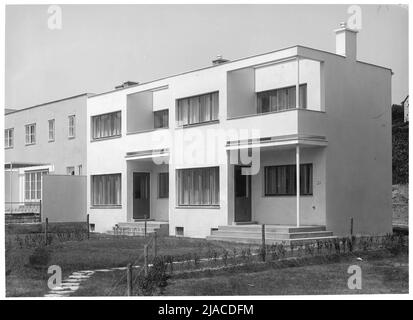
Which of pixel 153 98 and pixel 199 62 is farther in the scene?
pixel 153 98

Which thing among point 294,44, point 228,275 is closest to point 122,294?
point 228,275

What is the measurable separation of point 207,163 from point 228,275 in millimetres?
10144

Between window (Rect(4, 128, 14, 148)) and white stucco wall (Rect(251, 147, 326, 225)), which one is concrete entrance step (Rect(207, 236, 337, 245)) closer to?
white stucco wall (Rect(251, 147, 326, 225))

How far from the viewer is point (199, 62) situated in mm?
23062

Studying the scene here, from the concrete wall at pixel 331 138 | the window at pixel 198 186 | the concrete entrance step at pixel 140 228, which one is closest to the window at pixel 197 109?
the concrete wall at pixel 331 138

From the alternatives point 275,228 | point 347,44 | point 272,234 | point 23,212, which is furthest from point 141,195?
point 347,44

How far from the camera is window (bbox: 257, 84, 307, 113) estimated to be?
22.9 metres

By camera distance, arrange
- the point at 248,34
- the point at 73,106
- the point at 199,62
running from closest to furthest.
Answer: the point at 248,34
the point at 199,62
the point at 73,106

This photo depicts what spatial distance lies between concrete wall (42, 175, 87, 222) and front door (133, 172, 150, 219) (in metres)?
2.42

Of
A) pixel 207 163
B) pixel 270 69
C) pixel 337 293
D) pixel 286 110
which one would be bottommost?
pixel 337 293

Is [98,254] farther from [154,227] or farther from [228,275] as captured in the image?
[154,227]

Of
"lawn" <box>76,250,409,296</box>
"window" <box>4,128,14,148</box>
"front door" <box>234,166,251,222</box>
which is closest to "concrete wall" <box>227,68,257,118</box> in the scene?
"front door" <box>234,166,251,222</box>

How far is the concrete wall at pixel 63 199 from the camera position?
29016 mm

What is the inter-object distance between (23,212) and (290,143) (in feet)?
42.7
